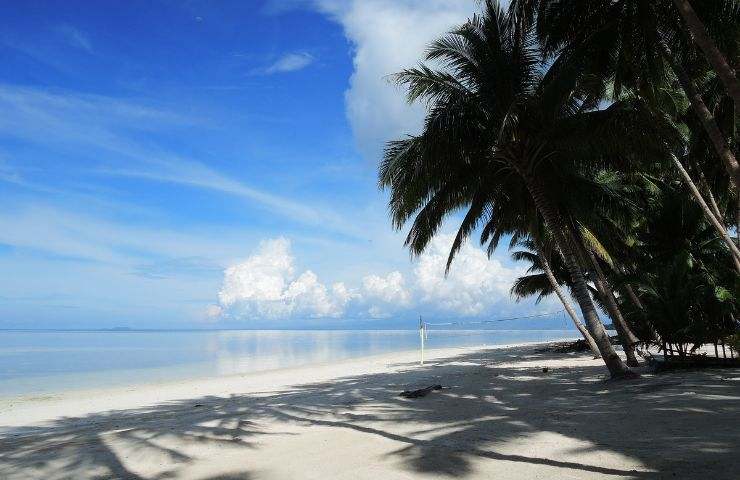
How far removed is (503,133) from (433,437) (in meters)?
6.75

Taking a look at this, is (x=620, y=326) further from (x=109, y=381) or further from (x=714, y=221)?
(x=109, y=381)

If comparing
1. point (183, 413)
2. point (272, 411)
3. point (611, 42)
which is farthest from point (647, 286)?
point (183, 413)

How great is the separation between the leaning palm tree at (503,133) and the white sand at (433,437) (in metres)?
3.16

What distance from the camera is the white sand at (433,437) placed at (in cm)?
453

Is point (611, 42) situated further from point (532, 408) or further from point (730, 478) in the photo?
point (730, 478)

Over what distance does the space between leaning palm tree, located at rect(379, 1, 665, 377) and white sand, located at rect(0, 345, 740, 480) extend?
10.4 ft

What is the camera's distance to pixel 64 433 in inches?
356

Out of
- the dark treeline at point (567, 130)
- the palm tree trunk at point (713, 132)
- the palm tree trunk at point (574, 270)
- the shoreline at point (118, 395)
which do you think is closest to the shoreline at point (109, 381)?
the shoreline at point (118, 395)

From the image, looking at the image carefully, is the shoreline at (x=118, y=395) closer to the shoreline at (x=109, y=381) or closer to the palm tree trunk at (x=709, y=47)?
the shoreline at (x=109, y=381)

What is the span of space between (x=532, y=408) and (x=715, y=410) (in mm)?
2409

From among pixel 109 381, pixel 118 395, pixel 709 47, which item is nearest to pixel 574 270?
pixel 709 47

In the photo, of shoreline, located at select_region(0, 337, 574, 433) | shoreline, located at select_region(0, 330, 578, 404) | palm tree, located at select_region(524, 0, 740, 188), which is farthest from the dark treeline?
shoreline, located at select_region(0, 330, 578, 404)

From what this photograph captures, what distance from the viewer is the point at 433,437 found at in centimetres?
601

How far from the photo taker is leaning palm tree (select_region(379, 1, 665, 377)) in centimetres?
1034
